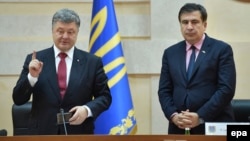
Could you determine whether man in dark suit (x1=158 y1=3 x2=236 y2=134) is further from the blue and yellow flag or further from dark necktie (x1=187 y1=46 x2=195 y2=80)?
the blue and yellow flag

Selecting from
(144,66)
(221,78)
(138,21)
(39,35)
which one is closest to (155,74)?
(144,66)

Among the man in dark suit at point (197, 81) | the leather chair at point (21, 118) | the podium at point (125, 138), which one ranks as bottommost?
the leather chair at point (21, 118)

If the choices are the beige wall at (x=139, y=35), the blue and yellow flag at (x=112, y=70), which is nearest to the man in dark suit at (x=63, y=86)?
the blue and yellow flag at (x=112, y=70)

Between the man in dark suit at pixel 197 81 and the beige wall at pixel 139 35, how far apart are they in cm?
131

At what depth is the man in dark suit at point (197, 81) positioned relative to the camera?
3.22 metres

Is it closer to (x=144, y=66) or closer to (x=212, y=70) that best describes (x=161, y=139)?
(x=212, y=70)

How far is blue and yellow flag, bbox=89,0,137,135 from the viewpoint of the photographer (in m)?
4.11

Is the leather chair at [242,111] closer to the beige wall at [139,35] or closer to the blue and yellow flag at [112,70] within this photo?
the blue and yellow flag at [112,70]

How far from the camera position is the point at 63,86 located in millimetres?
3033

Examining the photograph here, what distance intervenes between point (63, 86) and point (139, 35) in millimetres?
1934

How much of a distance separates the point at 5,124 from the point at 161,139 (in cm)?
296

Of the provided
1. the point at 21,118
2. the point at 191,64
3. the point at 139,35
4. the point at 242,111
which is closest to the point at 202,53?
the point at 191,64

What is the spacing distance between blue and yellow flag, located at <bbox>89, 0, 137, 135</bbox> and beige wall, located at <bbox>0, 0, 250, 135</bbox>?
0.51 m

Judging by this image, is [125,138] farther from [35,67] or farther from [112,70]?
[112,70]
